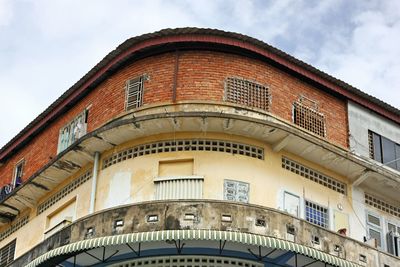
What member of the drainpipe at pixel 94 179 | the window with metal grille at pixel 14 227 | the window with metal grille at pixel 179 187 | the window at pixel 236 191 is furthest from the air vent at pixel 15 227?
the window at pixel 236 191

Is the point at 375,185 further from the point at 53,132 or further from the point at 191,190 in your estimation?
the point at 53,132

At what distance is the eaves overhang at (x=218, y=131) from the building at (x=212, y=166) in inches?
2.1

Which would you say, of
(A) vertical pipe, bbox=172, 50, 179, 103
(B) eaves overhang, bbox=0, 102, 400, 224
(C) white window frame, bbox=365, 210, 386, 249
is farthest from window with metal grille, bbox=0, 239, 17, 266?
(C) white window frame, bbox=365, 210, 386, 249

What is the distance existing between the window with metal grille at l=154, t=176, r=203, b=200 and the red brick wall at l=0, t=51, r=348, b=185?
2488 mm

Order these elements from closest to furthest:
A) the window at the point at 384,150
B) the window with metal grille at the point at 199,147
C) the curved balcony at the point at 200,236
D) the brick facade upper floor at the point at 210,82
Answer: the curved balcony at the point at 200,236, the window with metal grille at the point at 199,147, the brick facade upper floor at the point at 210,82, the window at the point at 384,150

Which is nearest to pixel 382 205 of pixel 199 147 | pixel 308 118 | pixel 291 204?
pixel 308 118

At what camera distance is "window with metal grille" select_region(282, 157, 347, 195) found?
83.4 feet

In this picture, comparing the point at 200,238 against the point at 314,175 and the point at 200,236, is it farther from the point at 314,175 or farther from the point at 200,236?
the point at 314,175

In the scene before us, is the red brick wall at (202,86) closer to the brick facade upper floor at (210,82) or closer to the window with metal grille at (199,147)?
the brick facade upper floor at (210,82)

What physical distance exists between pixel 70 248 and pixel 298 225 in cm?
611

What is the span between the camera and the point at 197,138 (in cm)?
2453

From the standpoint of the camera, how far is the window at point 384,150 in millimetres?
28203

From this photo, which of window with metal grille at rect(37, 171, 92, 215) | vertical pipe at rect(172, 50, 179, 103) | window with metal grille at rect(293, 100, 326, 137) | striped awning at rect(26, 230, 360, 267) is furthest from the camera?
window with metal grille at rect(37, 171, 92, 215)

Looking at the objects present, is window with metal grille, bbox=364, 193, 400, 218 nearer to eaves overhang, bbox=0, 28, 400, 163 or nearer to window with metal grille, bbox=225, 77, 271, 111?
eaves overhang, bbox=0, 28, 400, 163
